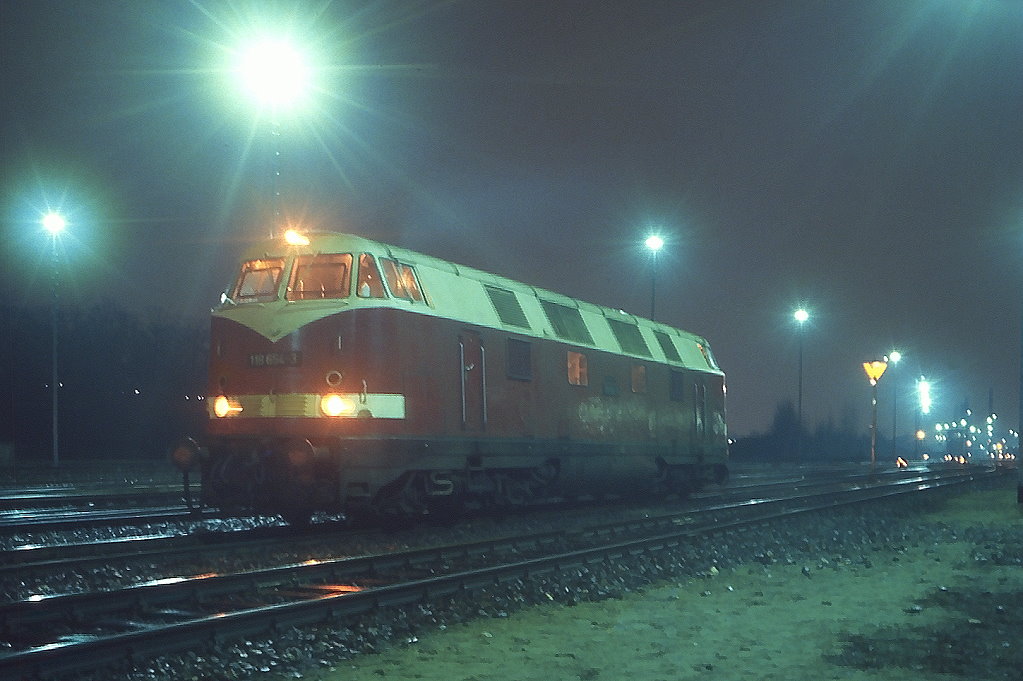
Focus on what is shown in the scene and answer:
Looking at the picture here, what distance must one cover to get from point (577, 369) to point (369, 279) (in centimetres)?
603

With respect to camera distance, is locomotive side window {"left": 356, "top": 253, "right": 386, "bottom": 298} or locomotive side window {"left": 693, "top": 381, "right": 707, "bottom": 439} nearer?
locomotive side window {"left": 356, "top": 253, "right": 386, "bottom": 298}

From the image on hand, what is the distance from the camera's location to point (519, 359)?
18.4 meters

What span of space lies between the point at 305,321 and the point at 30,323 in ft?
131

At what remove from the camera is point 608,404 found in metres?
21.5

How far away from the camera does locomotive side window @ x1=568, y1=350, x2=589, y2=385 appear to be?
66.0 feet

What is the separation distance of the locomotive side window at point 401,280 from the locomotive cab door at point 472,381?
3.80ft

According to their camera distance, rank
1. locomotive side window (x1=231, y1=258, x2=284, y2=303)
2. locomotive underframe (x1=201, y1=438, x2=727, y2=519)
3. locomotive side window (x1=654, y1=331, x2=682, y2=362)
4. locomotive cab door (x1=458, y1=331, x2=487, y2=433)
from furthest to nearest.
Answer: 1. locomotive side window (x1=654, y1=331, x2=682, y2=362)
2. locomotive cab door (x1=458, y1=331, x2=487, y2=433)
3. locomotive side window (x1=231, y1=258, x2=284, y2=303)
4. locomotive underframe (x1=201, y1=438, x2=727, y2=519)

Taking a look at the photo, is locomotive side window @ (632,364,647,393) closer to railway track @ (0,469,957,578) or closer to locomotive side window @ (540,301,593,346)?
locomotive side window @ (540,301,593,346)

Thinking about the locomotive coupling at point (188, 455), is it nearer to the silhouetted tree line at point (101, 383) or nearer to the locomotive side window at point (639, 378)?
the locomotive side window at point (639, 378)

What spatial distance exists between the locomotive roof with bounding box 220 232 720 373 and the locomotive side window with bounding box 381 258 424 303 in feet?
0.33

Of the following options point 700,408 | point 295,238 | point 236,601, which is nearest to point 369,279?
point 295,238

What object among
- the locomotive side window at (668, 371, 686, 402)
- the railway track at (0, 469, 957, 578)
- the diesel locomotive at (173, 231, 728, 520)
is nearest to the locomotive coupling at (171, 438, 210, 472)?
the diesel locomotive at (173, 231, 728, 520)

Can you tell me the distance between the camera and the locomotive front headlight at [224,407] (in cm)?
1537

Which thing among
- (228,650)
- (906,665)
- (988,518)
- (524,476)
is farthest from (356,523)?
(988,518)
